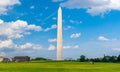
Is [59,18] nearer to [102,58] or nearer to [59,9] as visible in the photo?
[59,9]

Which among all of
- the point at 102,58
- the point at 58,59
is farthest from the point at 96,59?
the point at 58,59

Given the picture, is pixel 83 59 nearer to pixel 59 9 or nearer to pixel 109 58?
pixel 109 58

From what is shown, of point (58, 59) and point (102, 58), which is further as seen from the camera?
point (102, 58)

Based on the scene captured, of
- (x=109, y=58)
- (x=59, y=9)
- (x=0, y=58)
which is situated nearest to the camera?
(x=59, y=9)

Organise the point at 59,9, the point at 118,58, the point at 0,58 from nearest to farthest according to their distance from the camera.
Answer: the point at 59,9, the point at 118,58, the point at 0,58

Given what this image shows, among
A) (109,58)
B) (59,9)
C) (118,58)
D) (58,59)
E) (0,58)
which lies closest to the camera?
(59,9)

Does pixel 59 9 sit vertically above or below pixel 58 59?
above

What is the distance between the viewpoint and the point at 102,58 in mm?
165875

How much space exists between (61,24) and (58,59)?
13.2 m

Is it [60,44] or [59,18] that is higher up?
[59,18]

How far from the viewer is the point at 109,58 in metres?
169

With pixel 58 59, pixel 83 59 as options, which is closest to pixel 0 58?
pixel 83 59

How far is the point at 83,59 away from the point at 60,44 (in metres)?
57.8

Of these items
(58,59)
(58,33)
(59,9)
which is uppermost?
(59,9)
